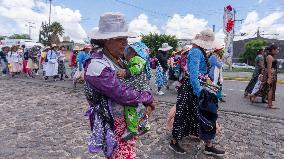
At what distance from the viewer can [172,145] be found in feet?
17.7

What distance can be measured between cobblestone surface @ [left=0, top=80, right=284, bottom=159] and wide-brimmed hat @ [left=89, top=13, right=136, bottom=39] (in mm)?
2918

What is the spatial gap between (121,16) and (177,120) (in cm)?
293

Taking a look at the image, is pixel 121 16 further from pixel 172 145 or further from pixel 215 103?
pixel 172 145

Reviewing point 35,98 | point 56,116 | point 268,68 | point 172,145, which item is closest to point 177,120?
point 172,145

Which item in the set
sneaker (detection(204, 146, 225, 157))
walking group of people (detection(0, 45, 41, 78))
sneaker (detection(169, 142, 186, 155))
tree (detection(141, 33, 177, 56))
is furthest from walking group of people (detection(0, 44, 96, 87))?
tree (detection(141, 33, 177, 56))

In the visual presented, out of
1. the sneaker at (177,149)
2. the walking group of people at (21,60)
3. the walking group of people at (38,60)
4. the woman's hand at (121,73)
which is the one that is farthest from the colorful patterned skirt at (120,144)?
the walking group of people at (21,60)

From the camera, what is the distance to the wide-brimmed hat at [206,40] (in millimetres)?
4961

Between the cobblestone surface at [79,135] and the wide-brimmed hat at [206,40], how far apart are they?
64.4 inches

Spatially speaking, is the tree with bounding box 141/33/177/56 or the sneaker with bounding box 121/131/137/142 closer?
the sneaker with bounding box 121/131/137/142

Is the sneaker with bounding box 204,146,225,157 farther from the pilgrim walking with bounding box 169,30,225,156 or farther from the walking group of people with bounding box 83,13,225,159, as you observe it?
the walking group of people with bounding box 83,13,225,159

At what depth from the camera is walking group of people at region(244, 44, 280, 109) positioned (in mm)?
9164

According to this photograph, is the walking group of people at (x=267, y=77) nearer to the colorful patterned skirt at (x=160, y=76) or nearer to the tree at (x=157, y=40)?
the colorful patterned skirt at (x=160, y=76)

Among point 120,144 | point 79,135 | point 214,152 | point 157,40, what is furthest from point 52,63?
point 157,40

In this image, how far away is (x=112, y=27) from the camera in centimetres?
262
